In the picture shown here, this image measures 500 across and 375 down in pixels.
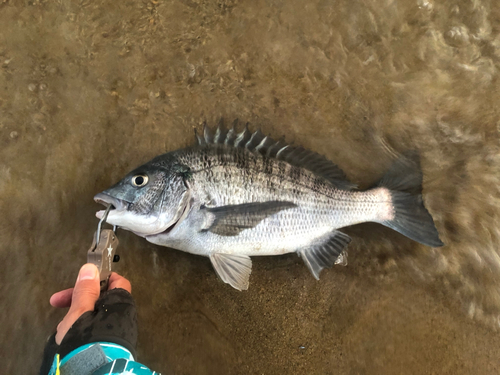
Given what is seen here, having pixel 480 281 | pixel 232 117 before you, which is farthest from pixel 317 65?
pixel 480 281

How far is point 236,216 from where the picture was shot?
1.85m

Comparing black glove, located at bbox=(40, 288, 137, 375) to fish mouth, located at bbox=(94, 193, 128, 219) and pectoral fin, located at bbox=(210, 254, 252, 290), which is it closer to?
fish mouth, located at bbox=(94, 193, 128, 219)

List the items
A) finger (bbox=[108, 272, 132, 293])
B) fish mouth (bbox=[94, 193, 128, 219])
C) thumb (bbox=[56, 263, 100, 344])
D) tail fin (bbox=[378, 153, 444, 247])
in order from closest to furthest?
1. thumb (bbox=[56, 263, 100, 344])
2. finger (bbox=[108, 272, 132, 293])
3. fish mouth (bbox=[94, 193, 128, 219])
4. tail fin (bbox=[378, 153, 444, 247])

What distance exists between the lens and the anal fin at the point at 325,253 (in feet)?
6.60

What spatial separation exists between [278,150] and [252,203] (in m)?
0.45

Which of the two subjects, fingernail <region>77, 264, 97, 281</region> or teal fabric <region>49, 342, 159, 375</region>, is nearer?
teal fabric <region>49, 342, 159, 375</region>

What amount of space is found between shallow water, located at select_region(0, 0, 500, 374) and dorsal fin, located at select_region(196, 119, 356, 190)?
18cm

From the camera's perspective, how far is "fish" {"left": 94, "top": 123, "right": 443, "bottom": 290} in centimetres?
181

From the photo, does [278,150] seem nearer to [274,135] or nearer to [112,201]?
[274,135]

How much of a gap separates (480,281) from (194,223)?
205 cm

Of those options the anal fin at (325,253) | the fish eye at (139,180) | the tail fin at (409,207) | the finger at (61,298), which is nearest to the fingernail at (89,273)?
the finger at (61,298)

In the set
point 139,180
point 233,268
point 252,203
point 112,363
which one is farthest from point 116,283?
point 252,203

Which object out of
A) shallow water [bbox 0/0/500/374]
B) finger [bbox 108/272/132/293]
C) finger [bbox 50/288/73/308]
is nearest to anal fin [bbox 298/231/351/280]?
shallow water [bbox 0/0/500/374]

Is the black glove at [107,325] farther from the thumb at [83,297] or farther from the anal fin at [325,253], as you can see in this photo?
the anal fin at [325,253]
